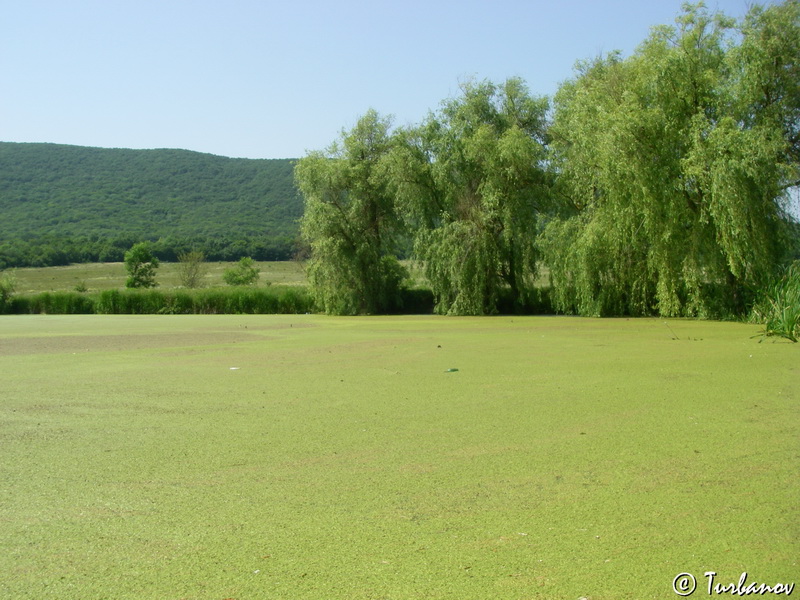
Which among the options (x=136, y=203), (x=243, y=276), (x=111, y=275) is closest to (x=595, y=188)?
(x=243, y=276)

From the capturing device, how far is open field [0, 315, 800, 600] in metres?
2.53

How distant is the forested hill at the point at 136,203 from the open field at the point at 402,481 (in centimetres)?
4963

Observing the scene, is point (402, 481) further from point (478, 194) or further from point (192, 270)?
point (192, 270)

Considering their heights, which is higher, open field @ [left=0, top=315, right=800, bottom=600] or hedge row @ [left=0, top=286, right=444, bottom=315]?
hedge row @ [left=0, top=286, right=444, bottom=315]

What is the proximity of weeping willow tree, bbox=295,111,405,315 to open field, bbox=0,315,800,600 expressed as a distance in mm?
12776

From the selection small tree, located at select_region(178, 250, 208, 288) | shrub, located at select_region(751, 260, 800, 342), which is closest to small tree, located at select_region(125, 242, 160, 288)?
small tree, located at select_region(178, 250, 208, 288)

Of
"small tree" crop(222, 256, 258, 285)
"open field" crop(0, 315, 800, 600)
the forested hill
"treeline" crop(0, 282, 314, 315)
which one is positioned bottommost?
"open field" crop(0, 315, 800, 600)

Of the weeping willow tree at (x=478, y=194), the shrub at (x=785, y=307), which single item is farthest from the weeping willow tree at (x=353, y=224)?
the shrub at (x=785, y=307)

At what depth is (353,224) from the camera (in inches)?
→ 807

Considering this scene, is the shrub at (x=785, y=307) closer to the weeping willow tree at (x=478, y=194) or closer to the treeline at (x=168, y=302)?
the weeping willow tree at (x=478, y=194)

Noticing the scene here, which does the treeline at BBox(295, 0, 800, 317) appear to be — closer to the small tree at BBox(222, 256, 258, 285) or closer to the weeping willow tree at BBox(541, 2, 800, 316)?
the weeping willow tree at BBox(541, 2, 800, 316)

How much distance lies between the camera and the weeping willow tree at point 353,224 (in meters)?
20.3

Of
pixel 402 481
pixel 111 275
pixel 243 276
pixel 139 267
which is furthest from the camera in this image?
pixel 111 275

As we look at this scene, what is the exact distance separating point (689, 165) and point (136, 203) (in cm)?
7290
